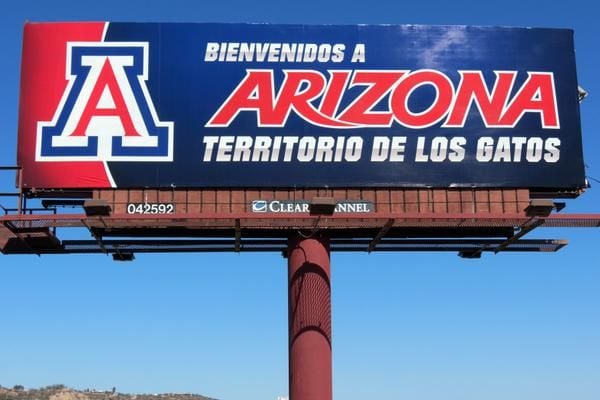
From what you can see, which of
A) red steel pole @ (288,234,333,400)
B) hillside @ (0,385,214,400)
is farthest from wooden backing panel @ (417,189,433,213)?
hillside @ (0,385,214,400)

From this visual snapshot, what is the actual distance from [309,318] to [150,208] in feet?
14.9

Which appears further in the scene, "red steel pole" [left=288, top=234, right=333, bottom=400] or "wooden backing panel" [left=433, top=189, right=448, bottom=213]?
"wooden backing panel" [left=433, top=189, right=448, bottom=213]

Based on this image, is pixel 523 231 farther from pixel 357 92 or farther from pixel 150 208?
pixel 150 208

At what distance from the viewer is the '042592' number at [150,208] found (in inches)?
904

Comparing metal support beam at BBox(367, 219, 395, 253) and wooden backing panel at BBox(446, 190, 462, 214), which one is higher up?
wooden backing panel at BBox(446, 190, 462, 214)

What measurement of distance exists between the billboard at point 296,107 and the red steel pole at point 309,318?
1675mm

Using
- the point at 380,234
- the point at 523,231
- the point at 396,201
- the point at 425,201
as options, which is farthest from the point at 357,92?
the point at 523,231

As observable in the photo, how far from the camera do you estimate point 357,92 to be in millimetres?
24109

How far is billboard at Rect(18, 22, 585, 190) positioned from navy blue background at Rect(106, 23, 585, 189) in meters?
0.03

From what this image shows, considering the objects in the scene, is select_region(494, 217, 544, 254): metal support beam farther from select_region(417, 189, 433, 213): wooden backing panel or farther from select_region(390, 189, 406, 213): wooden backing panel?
select_region(390, 189, 406, 213): wooden backing panel

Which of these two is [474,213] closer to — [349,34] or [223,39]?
[349,34]

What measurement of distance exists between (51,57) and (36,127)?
1.81 metres

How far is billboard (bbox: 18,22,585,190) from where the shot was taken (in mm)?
23344

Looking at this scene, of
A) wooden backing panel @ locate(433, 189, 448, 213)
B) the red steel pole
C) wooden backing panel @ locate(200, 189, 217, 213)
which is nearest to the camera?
the red steel pole
